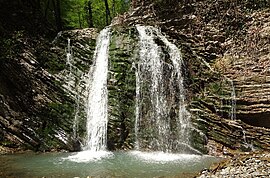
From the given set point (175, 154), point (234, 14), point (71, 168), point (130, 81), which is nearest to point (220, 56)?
point (234, 14)

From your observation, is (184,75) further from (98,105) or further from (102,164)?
(102,164)

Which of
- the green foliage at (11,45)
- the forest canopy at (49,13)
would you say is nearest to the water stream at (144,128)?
the green foliage at (11,45)

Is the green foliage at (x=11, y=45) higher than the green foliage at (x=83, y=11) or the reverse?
the reverse

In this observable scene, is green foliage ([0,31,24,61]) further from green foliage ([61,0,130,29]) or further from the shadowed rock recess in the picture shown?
green foliage ([61,0,130,29])

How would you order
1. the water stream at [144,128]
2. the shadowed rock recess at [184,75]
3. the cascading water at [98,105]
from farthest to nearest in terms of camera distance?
the cascading water at [98,105]
the shadowed rock recess at [184,75]
the water stream at [144,128]

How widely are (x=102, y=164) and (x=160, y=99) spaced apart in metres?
4.75

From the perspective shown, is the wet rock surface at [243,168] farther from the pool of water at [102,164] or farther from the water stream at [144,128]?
the water stream at [144,128]

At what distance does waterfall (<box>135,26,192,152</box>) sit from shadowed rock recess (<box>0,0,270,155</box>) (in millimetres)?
319

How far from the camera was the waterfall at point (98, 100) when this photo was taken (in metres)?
14.4

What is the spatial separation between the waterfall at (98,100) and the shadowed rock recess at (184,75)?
0.77 feet

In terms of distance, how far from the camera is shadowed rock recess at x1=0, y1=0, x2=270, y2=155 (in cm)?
1384

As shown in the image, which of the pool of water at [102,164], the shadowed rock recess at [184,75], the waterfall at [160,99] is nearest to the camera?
the pool of water at [102,164]

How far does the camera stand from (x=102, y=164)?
1114cm

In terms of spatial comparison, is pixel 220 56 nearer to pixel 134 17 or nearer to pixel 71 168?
pixel 134 17
